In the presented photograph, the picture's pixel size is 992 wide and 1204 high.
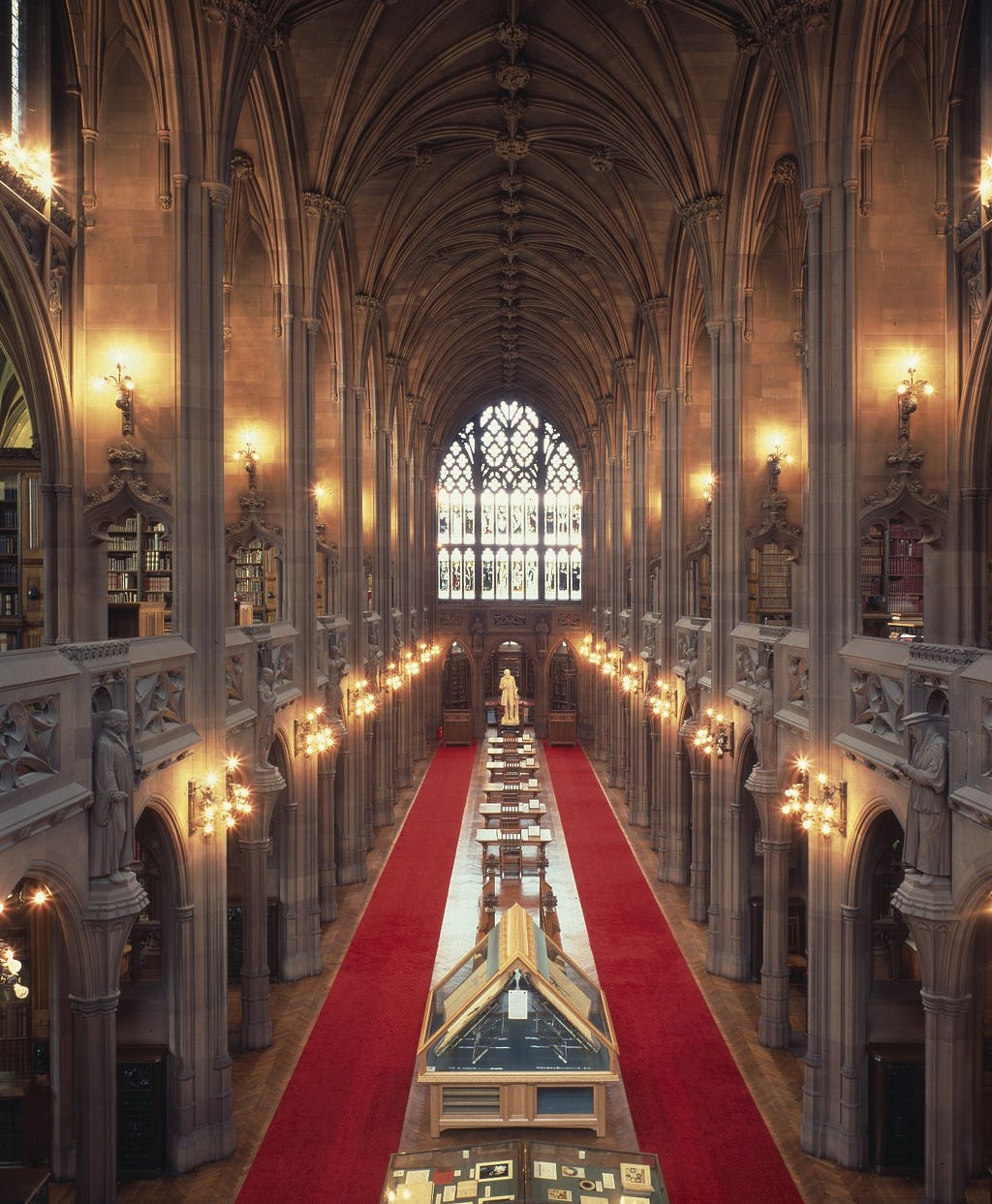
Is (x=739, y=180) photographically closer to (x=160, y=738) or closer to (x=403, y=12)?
(x=403, y=12)

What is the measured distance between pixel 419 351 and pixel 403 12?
61.3 ft

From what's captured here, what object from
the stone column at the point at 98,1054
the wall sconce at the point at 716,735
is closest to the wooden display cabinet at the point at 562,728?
the wall sconce at the point at 716,735

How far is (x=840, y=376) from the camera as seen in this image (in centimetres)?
1200

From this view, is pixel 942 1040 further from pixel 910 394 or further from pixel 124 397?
pixel 124 397

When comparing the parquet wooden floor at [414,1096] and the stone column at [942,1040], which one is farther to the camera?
the parquet wooden floor at [414,1096]

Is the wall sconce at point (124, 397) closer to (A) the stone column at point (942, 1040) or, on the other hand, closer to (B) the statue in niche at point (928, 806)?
(B) the statue in niche at point (928, 806)

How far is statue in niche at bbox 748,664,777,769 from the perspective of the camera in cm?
1428

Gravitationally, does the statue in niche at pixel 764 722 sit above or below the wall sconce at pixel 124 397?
below

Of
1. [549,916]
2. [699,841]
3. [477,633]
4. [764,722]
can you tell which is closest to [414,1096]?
[549,916]

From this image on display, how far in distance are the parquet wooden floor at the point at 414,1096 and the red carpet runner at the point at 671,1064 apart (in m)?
0.22

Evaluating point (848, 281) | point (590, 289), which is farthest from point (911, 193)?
point (590, 289)

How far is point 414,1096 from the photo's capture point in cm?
1273

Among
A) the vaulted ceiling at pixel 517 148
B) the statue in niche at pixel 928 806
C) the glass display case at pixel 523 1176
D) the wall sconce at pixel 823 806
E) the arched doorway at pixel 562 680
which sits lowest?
the glass display case at pixel 523 1176

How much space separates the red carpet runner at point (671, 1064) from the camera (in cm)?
1088
